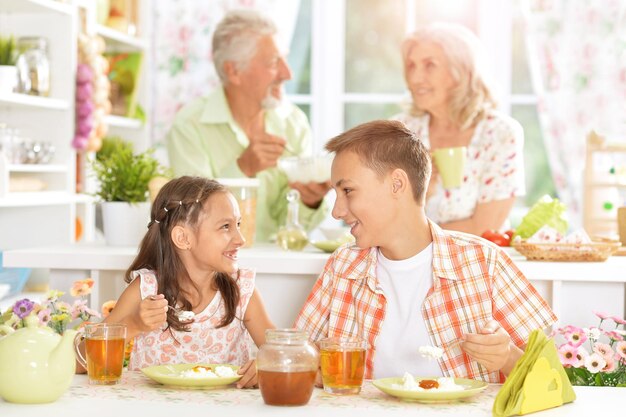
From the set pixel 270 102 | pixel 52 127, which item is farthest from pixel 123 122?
pixel 270 102

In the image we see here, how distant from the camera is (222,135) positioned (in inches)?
147

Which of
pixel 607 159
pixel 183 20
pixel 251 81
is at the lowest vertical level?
pixel 607 159

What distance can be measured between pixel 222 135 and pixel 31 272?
1.13 meters

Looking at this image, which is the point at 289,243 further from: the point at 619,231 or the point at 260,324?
the point at 619,231

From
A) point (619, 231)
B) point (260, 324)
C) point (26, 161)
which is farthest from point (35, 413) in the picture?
point (26, 161)

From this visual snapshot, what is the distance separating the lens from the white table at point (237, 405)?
1.56 m

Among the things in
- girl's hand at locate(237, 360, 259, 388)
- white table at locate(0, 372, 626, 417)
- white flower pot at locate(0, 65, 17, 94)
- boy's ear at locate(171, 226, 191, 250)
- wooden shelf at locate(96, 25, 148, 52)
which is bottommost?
white table at locate(0, 372, 626, 417)

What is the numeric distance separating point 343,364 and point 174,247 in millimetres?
785

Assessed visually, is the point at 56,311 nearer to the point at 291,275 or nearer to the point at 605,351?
the point at 291,275

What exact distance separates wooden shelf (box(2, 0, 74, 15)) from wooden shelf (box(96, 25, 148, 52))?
1.51 feet

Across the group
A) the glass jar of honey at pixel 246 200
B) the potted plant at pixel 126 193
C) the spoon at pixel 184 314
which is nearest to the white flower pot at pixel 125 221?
the potted plant at pixel 126 193

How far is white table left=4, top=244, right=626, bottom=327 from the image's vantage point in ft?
8.61

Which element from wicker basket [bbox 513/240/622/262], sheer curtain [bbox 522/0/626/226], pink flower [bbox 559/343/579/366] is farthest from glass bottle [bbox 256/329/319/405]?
sheer curtain [bbox 522/0/626/226]

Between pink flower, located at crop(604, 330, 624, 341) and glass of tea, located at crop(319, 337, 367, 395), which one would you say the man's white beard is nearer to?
pink flower, located at crop(604, 330, 624, 341)
